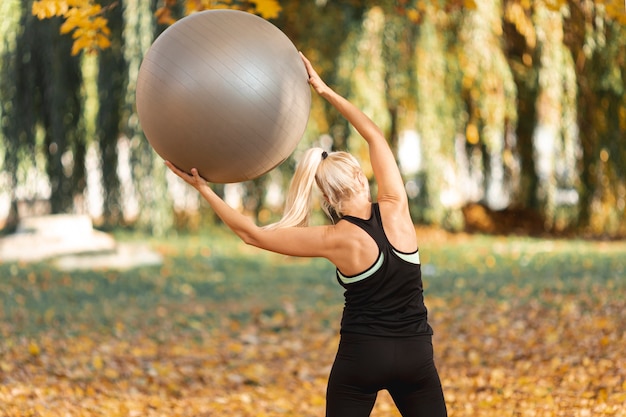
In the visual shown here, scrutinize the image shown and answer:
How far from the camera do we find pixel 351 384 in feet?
9.59

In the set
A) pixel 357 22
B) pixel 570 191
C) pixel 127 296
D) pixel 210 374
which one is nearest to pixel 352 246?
pixel 210 374

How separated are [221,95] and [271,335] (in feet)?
14.6

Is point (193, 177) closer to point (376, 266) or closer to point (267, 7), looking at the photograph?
point (376, 266)

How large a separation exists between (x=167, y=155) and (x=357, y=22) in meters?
6.52

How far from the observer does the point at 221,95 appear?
3045mm

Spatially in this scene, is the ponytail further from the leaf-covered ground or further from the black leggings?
the leaf-covered ground

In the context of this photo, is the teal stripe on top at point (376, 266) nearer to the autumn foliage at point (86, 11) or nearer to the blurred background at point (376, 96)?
the autumn foliage at point (86, 11)

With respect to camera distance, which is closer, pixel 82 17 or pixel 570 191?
pixel 82 17

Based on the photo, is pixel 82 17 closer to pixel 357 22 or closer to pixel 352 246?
pixel 352 246

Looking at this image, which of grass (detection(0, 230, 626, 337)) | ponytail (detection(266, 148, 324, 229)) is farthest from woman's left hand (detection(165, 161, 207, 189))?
grass (detection(0, 230, 626, 337))

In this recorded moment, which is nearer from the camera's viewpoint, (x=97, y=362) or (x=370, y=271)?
(x=370, y=271)

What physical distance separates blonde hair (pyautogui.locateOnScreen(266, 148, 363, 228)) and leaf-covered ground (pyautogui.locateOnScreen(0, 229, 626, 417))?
2292mm

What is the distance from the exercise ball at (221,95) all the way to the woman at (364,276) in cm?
A: 20

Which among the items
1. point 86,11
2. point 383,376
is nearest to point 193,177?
point 383,376
